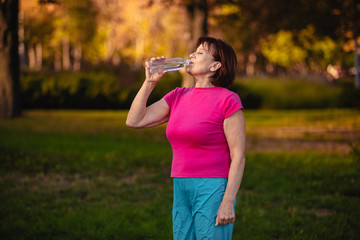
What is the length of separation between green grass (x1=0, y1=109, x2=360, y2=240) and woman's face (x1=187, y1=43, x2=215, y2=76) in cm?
269

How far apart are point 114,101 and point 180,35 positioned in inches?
1169

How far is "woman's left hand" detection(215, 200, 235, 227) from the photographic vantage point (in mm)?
2711

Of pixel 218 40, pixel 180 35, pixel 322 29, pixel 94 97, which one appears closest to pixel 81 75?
pixel 94 97

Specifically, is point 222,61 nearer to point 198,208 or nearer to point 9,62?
point 198,208

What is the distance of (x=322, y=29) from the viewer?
17719 millimetres

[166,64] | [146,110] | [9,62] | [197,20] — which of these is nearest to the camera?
[166,64]

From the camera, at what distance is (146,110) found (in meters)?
3.16

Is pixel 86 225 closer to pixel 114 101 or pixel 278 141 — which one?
pixel 278 141

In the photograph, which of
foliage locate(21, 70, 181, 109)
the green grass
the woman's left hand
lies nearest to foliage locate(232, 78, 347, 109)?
foliage locate(21, 70, 181, 109)

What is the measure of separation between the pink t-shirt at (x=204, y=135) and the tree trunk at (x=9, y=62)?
540 inches

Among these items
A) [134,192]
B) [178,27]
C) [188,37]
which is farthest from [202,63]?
[178,27]

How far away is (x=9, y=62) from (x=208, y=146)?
14.6 meters

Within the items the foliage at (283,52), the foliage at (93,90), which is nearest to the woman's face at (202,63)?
the foliage at (93,90)

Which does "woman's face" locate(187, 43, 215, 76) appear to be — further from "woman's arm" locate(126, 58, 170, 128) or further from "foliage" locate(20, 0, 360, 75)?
"foliage" locate(20, 0, 360, 75)
